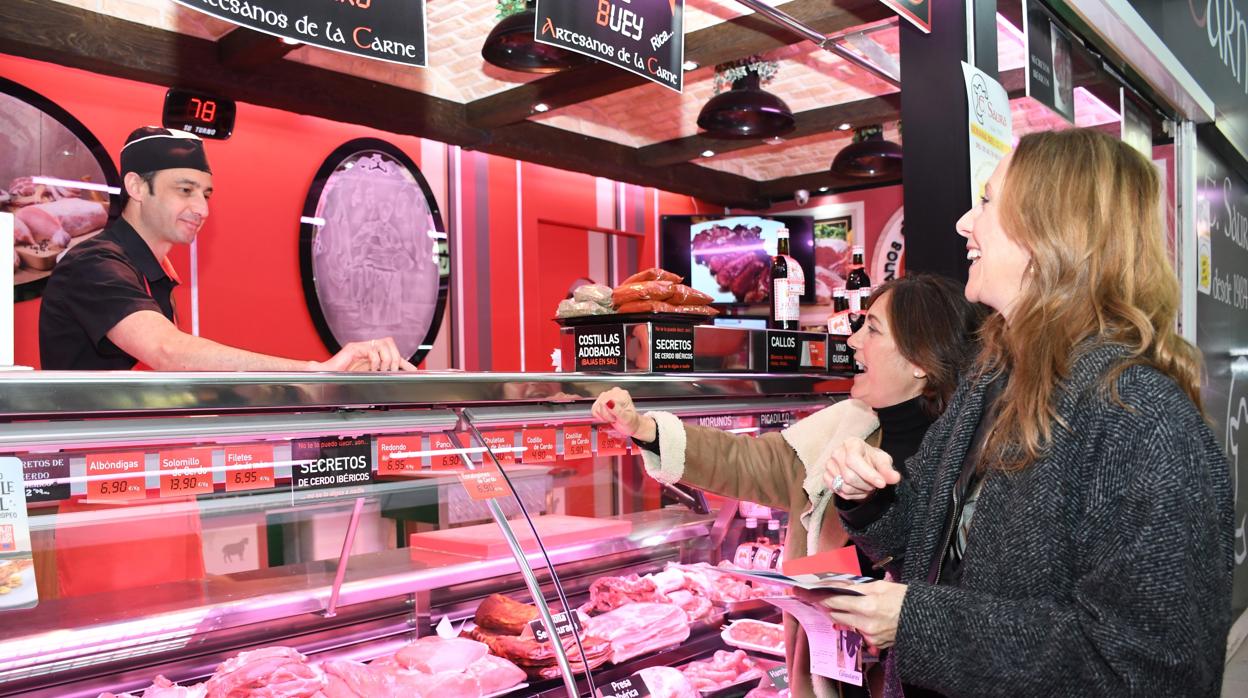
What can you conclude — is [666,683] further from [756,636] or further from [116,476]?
[116,476]

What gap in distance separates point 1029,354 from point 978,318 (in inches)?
36.7

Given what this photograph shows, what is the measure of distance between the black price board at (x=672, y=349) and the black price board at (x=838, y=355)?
728mm

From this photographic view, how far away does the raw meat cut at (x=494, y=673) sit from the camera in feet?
7.07

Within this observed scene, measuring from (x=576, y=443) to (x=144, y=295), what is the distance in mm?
1281

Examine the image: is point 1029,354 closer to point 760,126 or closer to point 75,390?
point 75,390

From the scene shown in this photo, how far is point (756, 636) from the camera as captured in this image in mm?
2711

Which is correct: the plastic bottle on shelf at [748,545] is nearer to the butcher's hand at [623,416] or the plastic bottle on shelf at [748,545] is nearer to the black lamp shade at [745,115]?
the butcher's hand at [623,416]

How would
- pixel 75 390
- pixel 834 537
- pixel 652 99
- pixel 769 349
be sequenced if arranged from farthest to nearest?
pixel 652 99, pixel 769 349, pixel 834 537, pixel 75 390

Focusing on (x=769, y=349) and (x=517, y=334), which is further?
(x=517, y=334)

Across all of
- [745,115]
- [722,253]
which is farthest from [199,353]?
[722,253]

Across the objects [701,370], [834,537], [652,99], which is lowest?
[834,537]

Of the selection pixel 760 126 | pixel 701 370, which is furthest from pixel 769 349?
pixel 760 126

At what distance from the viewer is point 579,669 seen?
2.27 m

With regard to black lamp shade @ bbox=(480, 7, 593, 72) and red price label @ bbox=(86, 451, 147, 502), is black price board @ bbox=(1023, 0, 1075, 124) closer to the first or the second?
black lamp shade @ bbox=(480, 7, 593, 72)
